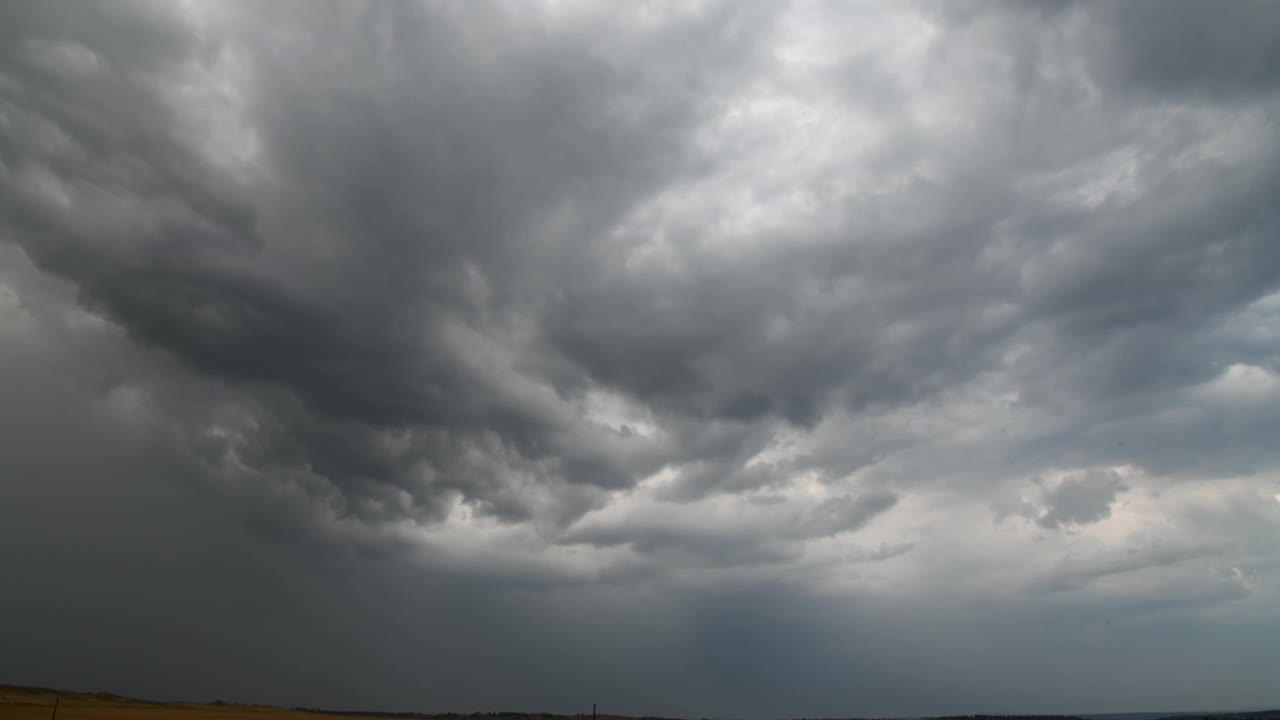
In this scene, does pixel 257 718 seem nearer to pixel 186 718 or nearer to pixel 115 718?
pixel 186 718

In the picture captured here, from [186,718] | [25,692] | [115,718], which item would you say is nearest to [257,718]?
[186,718]

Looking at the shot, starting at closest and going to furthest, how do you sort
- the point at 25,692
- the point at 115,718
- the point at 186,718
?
the point at 115,718 < the point at 186,718 < the point at 25,692

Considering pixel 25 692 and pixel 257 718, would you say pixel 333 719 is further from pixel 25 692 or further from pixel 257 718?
pixel 25 692

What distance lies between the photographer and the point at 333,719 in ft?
456

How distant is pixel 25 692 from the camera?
18338 cm

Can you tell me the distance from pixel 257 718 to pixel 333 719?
15.4 m

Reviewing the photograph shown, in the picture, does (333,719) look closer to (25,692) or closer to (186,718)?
(186,718)

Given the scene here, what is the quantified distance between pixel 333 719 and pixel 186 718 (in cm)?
2415

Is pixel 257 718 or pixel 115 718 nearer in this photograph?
pixel 115 718

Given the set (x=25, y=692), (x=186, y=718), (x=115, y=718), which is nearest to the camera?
(x=115, y=718)

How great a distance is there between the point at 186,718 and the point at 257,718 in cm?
1241

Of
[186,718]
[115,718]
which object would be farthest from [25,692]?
[115,718]

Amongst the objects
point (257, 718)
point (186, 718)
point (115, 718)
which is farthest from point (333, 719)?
point (115, 718)

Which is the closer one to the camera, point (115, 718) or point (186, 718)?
point (115, 718)
